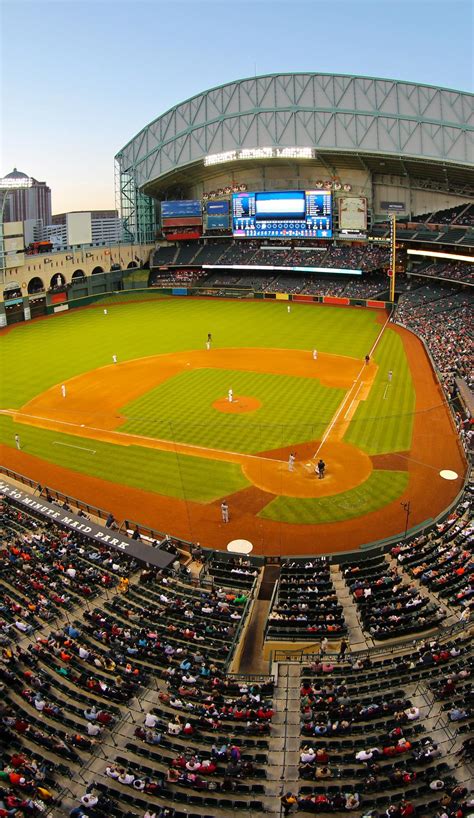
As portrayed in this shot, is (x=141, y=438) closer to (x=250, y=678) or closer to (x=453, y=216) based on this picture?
(x=250, y=678)

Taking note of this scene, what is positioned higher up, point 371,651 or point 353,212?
point 353,212

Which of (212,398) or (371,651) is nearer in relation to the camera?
(371,651)

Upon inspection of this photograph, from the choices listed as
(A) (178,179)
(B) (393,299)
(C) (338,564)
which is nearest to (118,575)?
(C) (338,564)

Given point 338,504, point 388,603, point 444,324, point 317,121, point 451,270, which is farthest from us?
point 317,121

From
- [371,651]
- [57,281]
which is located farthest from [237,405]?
[57,281]

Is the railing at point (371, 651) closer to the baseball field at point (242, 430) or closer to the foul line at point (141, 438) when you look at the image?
the baseball field at point (242, 430)

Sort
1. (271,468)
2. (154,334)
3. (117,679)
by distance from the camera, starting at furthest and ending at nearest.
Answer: (154,334), (271,468), (117,679)
